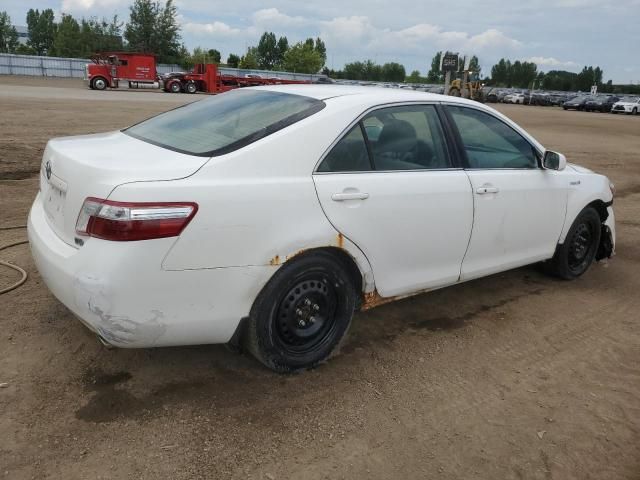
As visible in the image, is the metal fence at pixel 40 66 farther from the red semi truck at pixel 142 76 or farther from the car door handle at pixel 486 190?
the car door handle at pixel 486 190

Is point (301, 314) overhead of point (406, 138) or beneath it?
beneath

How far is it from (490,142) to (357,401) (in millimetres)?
2285

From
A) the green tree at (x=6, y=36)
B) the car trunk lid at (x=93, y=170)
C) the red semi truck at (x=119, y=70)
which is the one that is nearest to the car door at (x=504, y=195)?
the car trunk lid at (x=93, y=170)

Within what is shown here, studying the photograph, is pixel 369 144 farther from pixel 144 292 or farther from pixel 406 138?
pixel 144 292

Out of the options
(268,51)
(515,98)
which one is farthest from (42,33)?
(515,98)

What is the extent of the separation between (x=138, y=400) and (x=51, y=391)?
48 centimetres

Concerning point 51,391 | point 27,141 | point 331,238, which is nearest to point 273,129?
point 331,238

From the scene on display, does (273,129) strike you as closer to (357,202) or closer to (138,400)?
(357,202)

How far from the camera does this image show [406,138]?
3740 millimetres

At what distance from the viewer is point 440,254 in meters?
3.78

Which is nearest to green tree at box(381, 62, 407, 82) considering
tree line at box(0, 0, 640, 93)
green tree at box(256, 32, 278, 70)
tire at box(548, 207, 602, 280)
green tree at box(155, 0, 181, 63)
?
tree line at box(0, 0, 640, 93)

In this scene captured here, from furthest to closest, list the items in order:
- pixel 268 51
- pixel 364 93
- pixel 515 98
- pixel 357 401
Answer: pixel 268 51 < pixel 515 98 < pixel 364 93 < pixel 357 401

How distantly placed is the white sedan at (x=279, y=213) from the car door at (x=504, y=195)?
0.05 feet

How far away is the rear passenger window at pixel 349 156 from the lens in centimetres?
319
